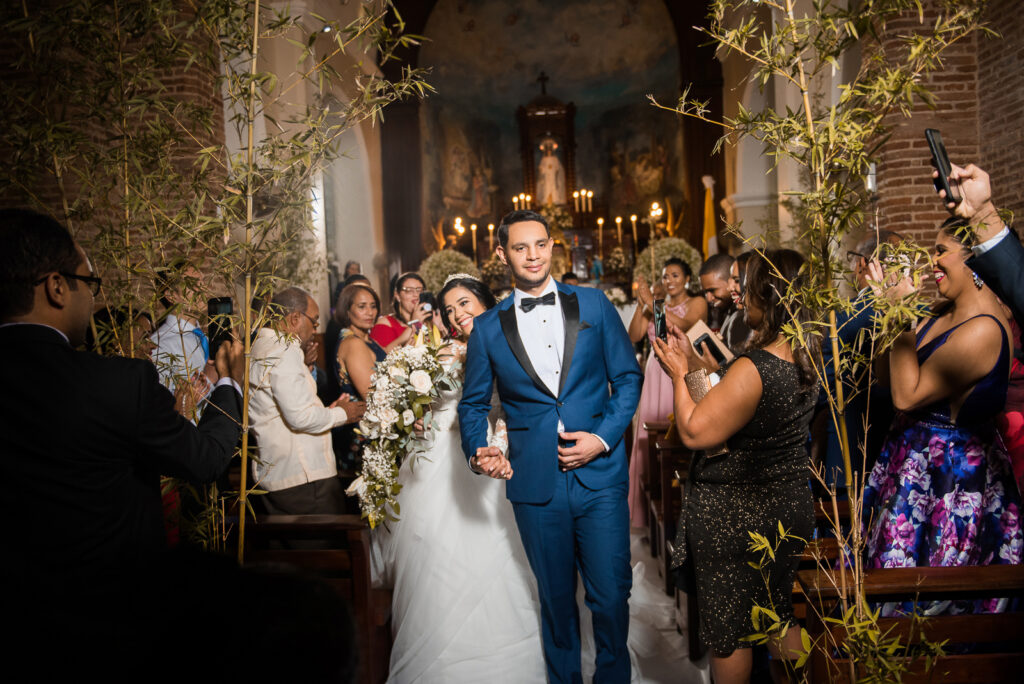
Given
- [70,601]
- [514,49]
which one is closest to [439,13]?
[514,49]

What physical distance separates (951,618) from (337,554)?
6.88ft

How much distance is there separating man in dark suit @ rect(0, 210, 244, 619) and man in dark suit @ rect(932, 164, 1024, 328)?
6.16ft

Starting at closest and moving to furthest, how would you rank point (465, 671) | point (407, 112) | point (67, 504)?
point (67, 504), point (465, 671), point (407, 112)

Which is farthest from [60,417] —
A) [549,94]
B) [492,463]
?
[549,94]

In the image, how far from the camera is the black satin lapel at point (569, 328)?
246 cm

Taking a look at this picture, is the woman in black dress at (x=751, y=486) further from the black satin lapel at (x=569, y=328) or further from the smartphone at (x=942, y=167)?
the smartphone at (x=942, y=167)

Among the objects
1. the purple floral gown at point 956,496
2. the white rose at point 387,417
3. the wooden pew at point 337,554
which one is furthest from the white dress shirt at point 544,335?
the purple floral gown at point 956,496

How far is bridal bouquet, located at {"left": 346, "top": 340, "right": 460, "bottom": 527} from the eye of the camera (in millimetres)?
2711

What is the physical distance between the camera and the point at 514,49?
15055mm

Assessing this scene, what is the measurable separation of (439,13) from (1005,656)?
14.8m

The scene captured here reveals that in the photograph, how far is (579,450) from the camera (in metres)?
2.34

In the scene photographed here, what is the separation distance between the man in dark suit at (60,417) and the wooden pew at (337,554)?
1.01 meters

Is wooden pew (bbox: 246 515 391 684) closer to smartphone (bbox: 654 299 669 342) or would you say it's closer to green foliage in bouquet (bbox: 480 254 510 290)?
smartphone (bbox: 654 299 669 342)

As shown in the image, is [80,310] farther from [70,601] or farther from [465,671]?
[465,671]
